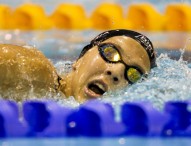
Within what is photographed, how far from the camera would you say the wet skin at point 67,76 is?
2.02 meters

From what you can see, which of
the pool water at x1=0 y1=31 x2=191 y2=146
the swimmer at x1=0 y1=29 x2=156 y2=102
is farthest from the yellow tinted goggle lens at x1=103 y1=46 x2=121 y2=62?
the pool water at x1=0 y1=31 x2=191 y2=146

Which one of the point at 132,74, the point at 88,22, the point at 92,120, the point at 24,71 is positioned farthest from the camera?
the point at 88,22

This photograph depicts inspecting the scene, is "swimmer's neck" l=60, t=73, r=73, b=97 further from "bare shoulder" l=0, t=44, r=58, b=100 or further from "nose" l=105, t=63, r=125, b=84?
"nose" l=105, t=63, r=125, b=84

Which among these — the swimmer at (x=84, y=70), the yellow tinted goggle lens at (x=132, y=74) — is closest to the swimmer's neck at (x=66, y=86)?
the swimmer at (x=84, y=70)

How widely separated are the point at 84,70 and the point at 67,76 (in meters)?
0.11

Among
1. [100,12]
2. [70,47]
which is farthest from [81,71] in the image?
[100,12]

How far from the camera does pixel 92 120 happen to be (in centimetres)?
176

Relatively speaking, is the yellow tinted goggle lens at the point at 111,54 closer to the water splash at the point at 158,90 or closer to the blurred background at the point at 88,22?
the water splash at the point at 158,90

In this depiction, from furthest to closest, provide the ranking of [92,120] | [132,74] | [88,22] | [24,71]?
[88,22] < [132,74] < [24,71] < [92,120]

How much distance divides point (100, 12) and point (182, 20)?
662 millimetres

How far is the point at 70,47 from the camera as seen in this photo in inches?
163

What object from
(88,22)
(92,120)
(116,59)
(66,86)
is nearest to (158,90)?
(116,59)

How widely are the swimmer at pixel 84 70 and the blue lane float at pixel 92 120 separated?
0.81 feet

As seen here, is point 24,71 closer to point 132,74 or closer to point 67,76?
point 67,76
